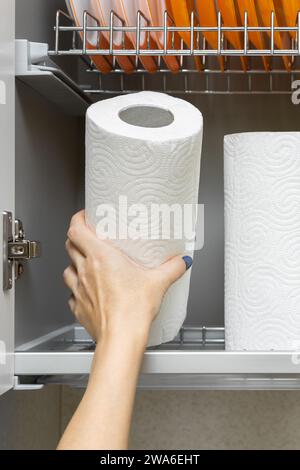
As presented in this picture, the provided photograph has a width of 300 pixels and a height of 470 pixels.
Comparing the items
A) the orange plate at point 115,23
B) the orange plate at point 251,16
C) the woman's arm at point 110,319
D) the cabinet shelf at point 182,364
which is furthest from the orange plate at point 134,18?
the cabinet shelf at point 182,364

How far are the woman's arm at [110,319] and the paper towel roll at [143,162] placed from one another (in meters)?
0.02

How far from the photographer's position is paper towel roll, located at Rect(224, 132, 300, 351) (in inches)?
29.5

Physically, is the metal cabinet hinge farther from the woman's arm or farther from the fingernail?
the fingernail

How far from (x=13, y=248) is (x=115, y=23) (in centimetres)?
35

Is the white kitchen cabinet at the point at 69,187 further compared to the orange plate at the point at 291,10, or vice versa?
the orange plate at the point at 291,10

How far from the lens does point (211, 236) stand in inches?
41.8

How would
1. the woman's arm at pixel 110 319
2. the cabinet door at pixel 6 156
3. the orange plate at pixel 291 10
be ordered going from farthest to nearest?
the orange plate at pixel 291 10 < the cabinet door at pixel 6 156 < the woman's arm at pixel 110 319

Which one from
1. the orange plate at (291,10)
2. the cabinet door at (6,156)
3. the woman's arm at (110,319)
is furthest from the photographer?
the orange plate at (291,10)

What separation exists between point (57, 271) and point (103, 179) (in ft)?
1.03

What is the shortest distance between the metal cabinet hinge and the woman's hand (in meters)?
0.06

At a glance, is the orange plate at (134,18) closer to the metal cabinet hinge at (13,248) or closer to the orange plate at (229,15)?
the orange plate at (229,15)

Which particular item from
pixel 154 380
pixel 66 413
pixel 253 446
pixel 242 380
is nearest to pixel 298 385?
pixel 242 380

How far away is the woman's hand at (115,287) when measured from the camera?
67cm

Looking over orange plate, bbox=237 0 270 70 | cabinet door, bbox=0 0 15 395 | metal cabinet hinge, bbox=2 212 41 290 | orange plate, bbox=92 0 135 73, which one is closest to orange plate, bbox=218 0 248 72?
orange plate, bbox=237 0 270 70
